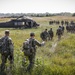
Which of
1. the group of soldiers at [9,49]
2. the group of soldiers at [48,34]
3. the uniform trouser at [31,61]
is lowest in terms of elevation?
the group of soldiers at [48,34]

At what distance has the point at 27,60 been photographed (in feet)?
38.8

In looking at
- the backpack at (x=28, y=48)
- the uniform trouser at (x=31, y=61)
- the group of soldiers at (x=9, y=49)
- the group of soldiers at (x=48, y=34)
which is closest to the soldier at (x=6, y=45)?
the group of soldiers at (x=9, y=49)

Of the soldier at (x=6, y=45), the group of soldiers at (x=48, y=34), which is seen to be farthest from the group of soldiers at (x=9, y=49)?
the group of soldiers at (x=48, y=34)

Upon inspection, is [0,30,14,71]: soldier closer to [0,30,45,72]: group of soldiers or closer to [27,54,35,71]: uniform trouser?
[0,30,45,72]: group of soldiers

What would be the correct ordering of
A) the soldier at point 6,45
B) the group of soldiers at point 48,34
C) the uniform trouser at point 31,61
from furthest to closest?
the group of soldiers at point 48,34 → the uniform trouser at point 31,61 → the soldier at point 6,45

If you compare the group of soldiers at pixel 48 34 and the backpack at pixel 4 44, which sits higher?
the backpack at pixel 4 44

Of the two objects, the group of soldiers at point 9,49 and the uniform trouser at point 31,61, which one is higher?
the group of soldiers at point 9,49

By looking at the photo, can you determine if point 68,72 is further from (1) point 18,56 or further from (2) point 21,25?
(2) point 21,25

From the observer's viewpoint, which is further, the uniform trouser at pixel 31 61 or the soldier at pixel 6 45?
the uniform trouser at pixel 31 61

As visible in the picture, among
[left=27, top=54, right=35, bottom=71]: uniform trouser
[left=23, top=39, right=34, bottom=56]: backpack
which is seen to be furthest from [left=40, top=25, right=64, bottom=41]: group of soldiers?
[left=23, top=39, right=34, bottom=56]: backpack

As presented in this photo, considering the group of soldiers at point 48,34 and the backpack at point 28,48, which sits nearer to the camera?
the backpack at point 28,48

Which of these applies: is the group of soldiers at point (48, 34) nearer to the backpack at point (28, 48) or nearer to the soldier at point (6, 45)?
the backpack at point (28, 48)

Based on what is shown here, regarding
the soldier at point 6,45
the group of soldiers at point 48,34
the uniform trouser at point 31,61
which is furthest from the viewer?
the group of soldiers at point 48,34

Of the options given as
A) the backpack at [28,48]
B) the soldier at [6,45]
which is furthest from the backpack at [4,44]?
the backpack at [28,48]
